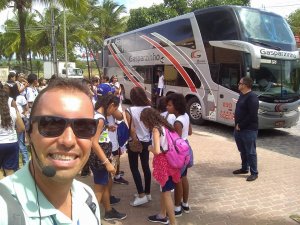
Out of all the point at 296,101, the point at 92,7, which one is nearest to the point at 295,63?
the point at 296,101

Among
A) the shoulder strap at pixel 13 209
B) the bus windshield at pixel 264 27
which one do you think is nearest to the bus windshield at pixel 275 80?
the bus windshield at pixel 264 27

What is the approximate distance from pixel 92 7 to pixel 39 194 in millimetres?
31461

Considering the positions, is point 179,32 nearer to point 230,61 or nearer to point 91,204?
point 230,61

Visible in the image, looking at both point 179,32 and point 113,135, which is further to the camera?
point 179,32

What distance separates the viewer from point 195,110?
11.2 meters

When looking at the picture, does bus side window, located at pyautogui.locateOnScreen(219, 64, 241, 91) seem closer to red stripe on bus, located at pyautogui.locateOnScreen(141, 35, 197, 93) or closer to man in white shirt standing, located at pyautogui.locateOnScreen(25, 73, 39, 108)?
red stripe on bus, located at pyautogui.locateOnScreen(141, 35, 197, 93)

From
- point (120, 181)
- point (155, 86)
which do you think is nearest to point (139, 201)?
point (120, 181)

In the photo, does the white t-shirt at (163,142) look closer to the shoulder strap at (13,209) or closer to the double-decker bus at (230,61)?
the shoulder strap at (13,209)

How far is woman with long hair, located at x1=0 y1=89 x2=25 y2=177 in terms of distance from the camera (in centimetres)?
434

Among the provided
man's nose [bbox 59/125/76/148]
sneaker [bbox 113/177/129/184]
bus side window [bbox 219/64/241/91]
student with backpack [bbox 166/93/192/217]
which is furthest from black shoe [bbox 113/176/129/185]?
bus side window [bbox 219/64/241/91]

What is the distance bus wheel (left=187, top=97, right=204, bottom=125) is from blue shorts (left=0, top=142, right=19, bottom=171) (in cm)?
736

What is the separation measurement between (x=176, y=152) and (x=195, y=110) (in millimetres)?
7453

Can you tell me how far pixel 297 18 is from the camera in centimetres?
3828

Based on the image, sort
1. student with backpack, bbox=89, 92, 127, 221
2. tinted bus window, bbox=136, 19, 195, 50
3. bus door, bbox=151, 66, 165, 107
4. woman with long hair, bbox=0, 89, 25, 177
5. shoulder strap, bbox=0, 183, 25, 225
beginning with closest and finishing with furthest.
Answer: shoulder strap, bbox=0, 183, 25, 225 → student with backpack, bbox=89, 92, 127, 221 → woman with long hair, bbox=0, 89, 25, 177 → tinted bus window, bbox=136, 19, 195, 50 → bus door, bbox=151, 66, 165, 107
